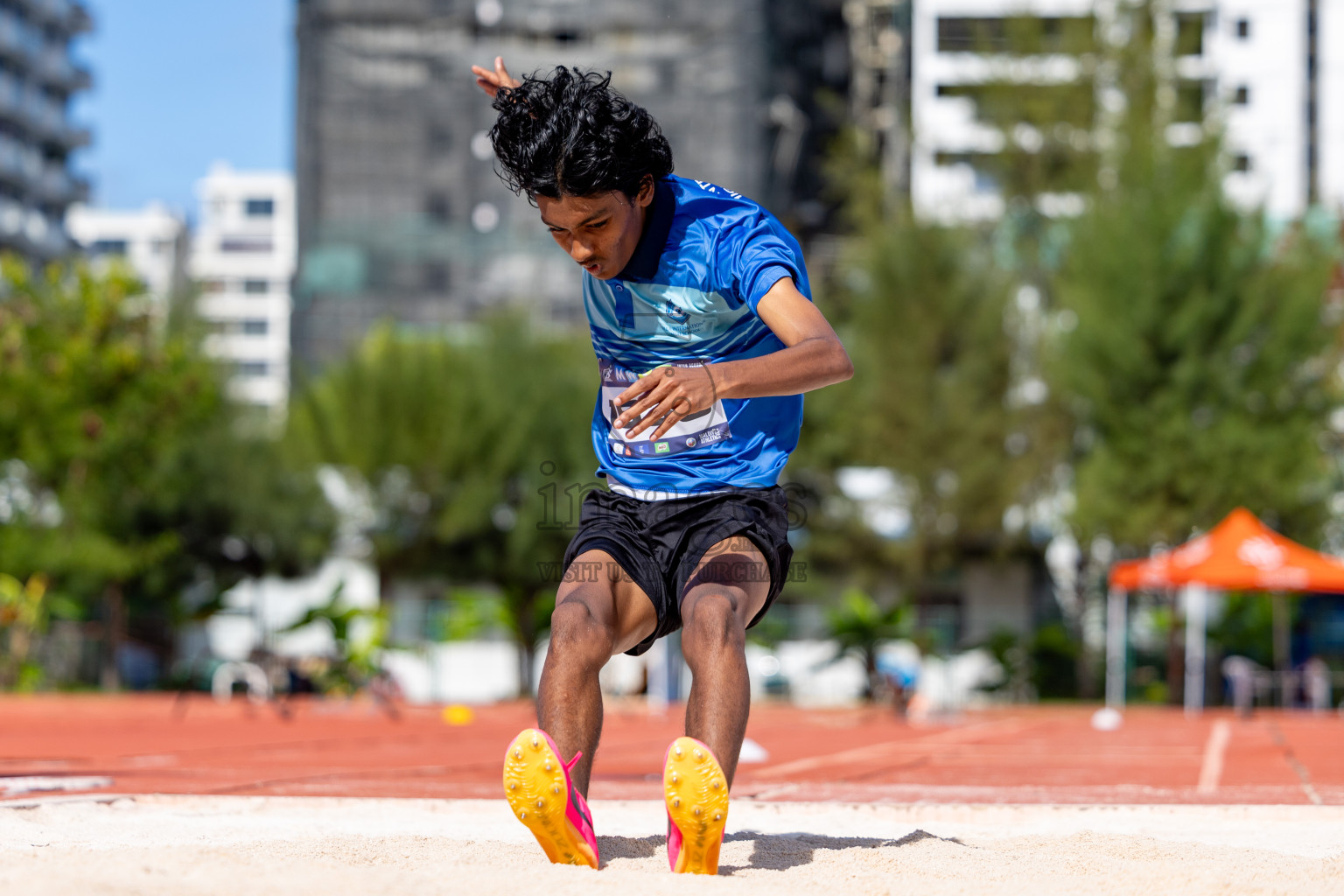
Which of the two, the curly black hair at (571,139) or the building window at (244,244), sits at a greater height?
the building window at (244,244)

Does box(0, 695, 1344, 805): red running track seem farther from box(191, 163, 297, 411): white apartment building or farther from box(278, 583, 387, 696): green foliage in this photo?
box(191, 163, 297, 411): white apartment building

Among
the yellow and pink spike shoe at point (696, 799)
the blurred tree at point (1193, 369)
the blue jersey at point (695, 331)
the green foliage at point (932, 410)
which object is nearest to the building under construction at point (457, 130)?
the green foliage at point (932, 410)

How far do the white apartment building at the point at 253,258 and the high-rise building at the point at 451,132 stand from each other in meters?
66.5

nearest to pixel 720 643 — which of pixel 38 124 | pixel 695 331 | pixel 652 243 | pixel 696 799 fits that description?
pixel 696 799

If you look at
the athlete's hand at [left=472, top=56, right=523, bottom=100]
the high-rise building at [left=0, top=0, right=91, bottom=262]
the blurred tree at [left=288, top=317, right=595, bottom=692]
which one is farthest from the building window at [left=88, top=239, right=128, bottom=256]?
the athlete's hand at [left=472, top=56, right=523, bottom=100]

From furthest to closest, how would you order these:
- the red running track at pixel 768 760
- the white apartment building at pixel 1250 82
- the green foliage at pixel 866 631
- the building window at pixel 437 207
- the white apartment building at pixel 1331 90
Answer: the white apartment building at pixel 1331 90 → the white apartment building at pixel 1250 82 → the building window at pixel 437 207 → the green foliage at pixel 866 631 → the red running track at pixel 768 760

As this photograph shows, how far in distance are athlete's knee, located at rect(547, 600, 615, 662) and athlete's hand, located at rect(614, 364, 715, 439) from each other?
61 cm

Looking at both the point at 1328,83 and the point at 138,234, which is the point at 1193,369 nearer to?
the point at 1328,83

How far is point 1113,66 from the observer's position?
33406mm

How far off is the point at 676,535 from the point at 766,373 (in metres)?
0.60

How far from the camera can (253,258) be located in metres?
122

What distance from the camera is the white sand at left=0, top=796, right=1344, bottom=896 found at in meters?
2.64

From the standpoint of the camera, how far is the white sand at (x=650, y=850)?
2643mm

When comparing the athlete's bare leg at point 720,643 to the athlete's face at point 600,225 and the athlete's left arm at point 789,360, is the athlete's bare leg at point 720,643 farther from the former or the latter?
the athlete's face at point 600,225
